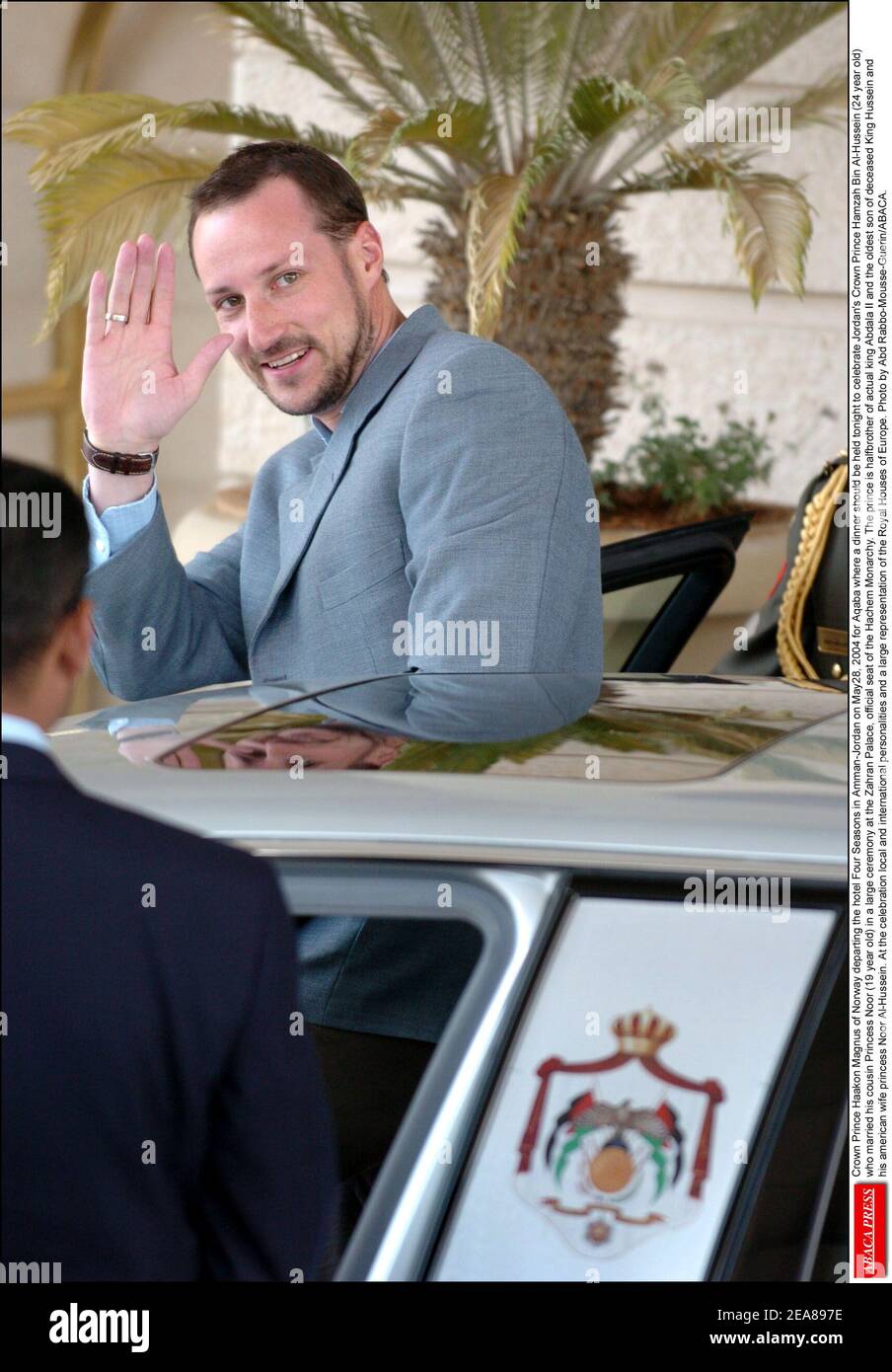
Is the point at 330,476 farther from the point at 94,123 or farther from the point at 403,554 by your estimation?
the point at 94,123

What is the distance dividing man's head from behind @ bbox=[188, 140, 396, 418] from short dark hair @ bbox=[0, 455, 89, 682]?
995 mm

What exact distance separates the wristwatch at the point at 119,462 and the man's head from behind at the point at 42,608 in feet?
3.03

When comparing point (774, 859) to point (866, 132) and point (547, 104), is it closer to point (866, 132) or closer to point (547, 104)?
point (866, 132)

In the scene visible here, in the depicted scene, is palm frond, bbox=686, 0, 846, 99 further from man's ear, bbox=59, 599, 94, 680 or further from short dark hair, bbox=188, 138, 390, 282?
man's ear, bbox=59, 599, 94, 680

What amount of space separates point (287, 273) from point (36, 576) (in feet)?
3.63

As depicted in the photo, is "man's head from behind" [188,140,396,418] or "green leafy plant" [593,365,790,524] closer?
"man's head from behind" [188,140,396,418]

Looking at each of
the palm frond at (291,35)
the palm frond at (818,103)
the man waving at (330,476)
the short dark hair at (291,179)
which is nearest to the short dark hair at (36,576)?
the man waving at (330,476)

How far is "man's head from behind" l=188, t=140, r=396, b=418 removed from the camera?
2.05 m

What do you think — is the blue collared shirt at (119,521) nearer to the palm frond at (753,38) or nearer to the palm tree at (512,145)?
the palm tree at (512,145)

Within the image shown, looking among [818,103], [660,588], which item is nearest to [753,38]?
[818,103]

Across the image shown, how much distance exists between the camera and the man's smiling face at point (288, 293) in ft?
6.71

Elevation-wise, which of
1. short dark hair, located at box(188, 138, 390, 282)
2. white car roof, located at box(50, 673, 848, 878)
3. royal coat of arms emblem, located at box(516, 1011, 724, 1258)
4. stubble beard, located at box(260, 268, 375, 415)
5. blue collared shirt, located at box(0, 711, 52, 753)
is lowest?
royal coat of arms emblem, located at box(516, 1011, 724, 1258)

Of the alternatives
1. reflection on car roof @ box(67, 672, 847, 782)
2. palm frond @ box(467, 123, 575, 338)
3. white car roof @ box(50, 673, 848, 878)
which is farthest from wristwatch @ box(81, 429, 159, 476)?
palm frond @ box(467, 123, 575, 338)
